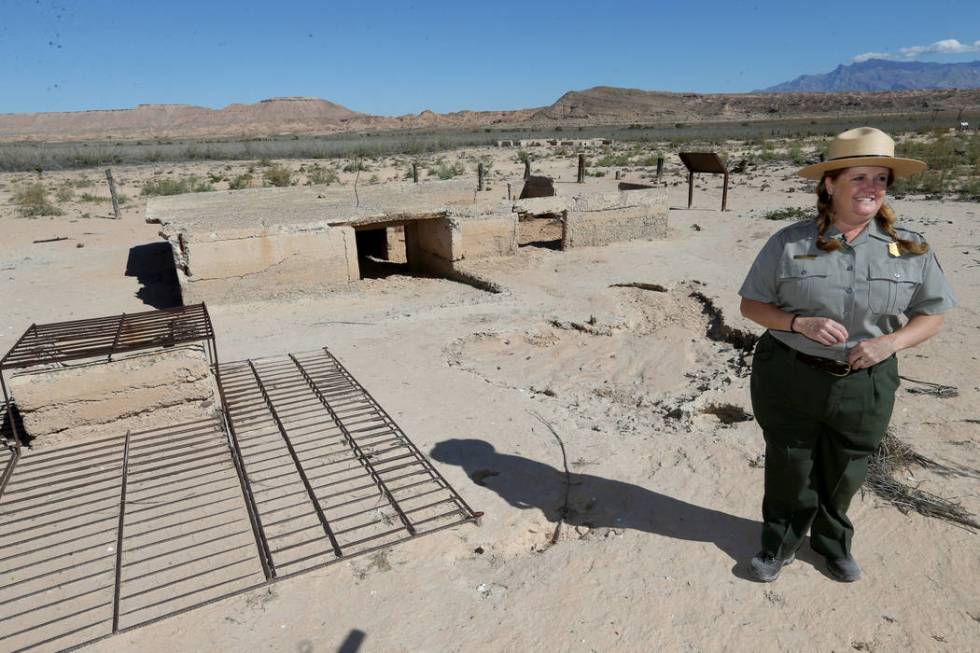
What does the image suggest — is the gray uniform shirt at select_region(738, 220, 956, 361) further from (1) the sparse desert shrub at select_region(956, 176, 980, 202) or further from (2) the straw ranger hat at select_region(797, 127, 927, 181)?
(1) the sparse desert shrub at select_region(956, 176, 980, 202)

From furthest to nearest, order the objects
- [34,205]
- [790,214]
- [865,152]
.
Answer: [34,205] → [790,214] → [865,152]

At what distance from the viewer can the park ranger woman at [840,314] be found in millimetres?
2668

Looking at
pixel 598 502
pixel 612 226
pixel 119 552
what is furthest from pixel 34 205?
pixel 598 502

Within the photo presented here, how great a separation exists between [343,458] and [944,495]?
4120 mm

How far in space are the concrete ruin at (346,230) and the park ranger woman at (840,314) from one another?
23.1 feet

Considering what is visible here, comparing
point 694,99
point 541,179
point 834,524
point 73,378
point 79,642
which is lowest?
point 79,642

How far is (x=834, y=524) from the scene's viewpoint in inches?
126

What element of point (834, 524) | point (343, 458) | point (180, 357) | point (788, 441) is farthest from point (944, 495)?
point (180, 357)

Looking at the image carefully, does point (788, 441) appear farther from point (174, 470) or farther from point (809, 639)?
point (174, 470)

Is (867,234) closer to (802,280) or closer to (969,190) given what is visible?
(802,280)

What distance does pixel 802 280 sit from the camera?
2.78 m

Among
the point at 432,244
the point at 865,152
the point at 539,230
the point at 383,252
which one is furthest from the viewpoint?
the point at 539,230

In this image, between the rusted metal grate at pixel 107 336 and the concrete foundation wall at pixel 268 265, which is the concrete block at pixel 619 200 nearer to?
the concrete foundation wall at pixel 268 265

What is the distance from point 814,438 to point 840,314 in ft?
2.25
